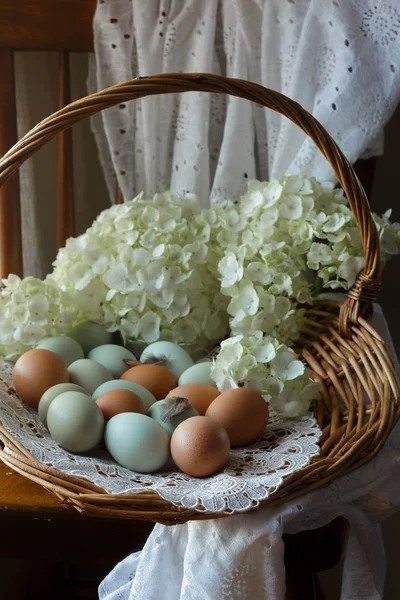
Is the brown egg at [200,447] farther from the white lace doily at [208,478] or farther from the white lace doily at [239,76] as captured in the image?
the white lace doily at [239,76]

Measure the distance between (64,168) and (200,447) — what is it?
63 centimetres

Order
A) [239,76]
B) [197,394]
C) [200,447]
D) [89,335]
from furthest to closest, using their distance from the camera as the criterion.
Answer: [239,76]
[89,335]
[197,394]
[200,447]

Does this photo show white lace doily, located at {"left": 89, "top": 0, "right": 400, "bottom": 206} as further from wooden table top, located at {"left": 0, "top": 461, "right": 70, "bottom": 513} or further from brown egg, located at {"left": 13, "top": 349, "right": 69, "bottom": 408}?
wooden table top, located at {"left": 0, "top": 461, "right": 70, "bottom": 513}

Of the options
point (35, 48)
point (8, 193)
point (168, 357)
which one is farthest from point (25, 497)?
point (35, 48)

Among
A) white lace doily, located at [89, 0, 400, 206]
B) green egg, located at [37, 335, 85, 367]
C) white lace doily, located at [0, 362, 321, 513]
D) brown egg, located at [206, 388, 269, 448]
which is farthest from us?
white lace doily, located at [89, 0, 400, 206]

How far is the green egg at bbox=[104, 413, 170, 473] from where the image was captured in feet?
2.08

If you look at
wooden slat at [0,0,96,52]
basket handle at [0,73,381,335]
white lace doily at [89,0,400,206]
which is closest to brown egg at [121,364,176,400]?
basket handle at [0,73,381,335]

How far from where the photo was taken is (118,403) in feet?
2.27

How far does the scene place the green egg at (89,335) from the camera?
2.84 ft

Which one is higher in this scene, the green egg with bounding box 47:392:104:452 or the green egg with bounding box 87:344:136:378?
the green egg with bounding box 87:344:136:378

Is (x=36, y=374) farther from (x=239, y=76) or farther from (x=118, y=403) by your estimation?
(x=239, y=76)

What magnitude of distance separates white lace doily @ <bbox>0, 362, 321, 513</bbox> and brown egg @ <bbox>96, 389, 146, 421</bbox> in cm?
4

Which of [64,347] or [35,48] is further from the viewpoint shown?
[35,48]

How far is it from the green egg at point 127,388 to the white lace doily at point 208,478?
0.24 feet
